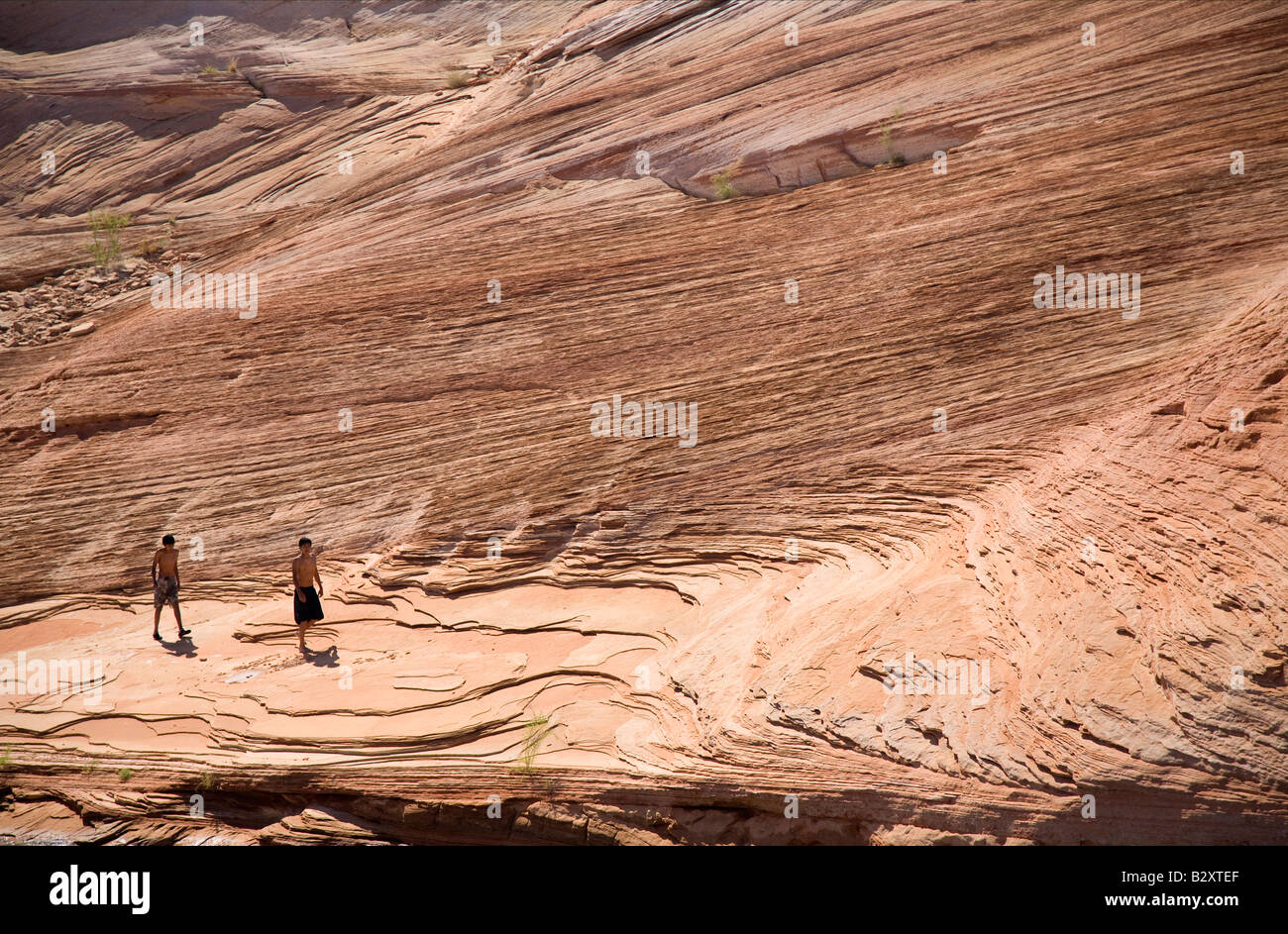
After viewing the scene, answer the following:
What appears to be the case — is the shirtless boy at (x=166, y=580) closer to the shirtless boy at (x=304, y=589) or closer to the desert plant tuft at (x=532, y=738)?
the shirtless boy at (x=304, y=589)

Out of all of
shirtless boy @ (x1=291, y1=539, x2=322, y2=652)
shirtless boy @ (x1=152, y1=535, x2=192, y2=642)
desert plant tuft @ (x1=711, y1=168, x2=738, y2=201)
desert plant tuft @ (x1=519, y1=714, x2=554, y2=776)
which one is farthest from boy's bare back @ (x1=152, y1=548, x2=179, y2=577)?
desert plant tuft @ (x1=711, y1=168, x2=738, y2=201)

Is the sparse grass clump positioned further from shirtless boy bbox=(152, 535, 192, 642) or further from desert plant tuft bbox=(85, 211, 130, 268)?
desert plant tuft bbox=(85, 211, 130, 268)

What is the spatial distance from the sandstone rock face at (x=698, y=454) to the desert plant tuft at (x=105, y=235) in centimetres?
32

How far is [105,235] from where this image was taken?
18.5 m

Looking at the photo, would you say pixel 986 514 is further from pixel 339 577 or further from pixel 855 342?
pixel 339 577

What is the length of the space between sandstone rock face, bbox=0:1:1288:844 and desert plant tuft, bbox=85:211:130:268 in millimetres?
315

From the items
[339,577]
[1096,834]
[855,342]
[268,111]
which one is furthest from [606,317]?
[268,111]

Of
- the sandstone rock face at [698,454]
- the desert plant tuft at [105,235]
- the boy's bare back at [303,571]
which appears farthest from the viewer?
the desert plant tuft at [105,235]

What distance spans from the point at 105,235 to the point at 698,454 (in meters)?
13.8

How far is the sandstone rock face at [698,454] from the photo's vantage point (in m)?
6.82

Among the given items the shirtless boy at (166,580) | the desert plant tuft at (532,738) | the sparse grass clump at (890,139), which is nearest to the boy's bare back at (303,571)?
the shirtless boy at (166,580)

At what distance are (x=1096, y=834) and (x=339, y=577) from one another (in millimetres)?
9604

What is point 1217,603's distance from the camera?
20.6ft

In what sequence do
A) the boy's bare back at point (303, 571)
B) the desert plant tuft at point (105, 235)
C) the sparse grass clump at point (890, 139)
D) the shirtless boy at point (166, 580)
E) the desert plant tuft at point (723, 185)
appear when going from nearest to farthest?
the boy's bare back at point (303, 571), the shirtless boy at point (166, 580), the sparse grass clump at point (890, 139), the desert plant tuft at point (723, 185), the desert plant tuft at point (105, 235)
